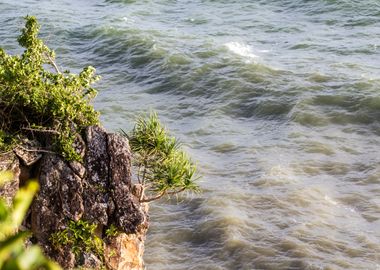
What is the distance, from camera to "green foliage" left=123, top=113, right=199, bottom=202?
49.6ft

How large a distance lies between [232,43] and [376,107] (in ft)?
42.8

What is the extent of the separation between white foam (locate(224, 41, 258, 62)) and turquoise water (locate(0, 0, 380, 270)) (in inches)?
3.0

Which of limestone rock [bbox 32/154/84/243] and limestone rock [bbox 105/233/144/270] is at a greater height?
limestone rock [bbox 32/154/84/243]

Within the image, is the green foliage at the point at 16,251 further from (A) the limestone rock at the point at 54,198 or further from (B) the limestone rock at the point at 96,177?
(B) the limestone rock at the point at 96,177

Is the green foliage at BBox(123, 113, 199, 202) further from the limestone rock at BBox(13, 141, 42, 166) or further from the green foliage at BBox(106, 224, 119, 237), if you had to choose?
the limestone rock at BBox(13, 141, 42, 166)

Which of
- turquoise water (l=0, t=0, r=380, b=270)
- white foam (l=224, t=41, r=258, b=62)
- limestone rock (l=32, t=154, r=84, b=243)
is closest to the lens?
limestone rock (l=32, t=154, r=84, b=243)

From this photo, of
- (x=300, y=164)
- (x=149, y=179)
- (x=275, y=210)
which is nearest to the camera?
(x=149, y=179)

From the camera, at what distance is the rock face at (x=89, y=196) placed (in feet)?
45.0

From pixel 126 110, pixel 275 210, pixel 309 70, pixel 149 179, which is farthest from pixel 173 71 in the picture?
pixel 149 179

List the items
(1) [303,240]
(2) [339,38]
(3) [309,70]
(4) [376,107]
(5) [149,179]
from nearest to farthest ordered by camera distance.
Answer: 1. (5) [149,179]
2. (1) [303,240]
3. (4) [376,107]
4. (3) [309,70]
5. (2) [339,38]

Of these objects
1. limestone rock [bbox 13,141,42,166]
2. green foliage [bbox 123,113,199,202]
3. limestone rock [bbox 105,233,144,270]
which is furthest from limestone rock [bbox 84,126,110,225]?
green foliage [bbox 123,113,199,202]

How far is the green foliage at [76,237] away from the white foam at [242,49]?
24159 mm

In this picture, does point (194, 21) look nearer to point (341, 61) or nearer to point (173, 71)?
point (173, 71)

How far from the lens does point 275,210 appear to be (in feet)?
71.7
